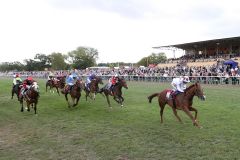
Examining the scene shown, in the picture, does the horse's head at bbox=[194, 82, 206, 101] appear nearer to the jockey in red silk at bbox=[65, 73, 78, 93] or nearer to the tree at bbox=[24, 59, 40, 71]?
the jockey in red silk at bbox=[65, 73, 78, 93]

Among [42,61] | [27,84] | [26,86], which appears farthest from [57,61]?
[26,86]

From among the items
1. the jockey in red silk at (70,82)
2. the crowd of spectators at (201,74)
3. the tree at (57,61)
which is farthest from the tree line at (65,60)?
the jockey in red silk at (70,82)

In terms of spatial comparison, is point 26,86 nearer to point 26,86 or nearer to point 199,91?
point 26,86

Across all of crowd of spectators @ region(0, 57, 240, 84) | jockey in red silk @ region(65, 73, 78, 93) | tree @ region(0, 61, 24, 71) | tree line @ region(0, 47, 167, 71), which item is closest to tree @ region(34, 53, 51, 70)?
tree line @ region(0, 47, 167, 71)

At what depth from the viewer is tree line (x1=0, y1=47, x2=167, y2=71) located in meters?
112

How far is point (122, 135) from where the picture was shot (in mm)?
11398

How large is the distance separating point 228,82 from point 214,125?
18.9 metres

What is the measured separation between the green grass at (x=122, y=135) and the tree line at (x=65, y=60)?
88.0 meters

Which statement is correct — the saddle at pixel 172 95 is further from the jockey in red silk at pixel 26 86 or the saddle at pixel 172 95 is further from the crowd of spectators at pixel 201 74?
the crowd of spectators at pixel 201 74

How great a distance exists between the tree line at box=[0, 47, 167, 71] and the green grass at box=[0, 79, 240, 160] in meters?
88.0

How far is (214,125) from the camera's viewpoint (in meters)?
12.0

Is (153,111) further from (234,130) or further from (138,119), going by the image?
(234,130)

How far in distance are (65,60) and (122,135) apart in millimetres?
122340

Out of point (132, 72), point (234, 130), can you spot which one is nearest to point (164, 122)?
point (234, 130)
